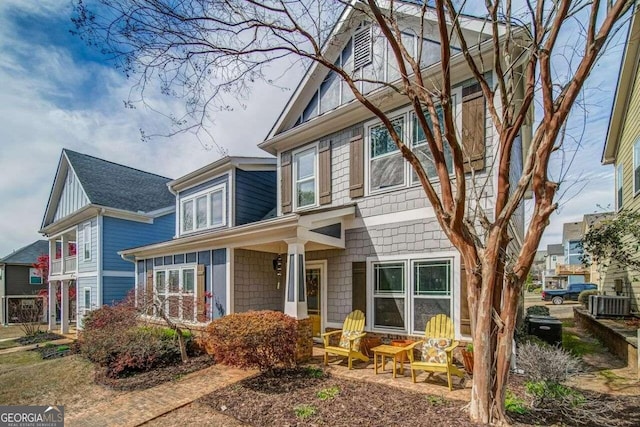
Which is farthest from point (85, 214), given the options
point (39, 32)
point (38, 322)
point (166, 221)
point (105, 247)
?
point (39, 32)

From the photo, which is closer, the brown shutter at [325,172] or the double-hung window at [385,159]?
the double-hung window at [385,159]

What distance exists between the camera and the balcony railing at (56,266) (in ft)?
58.4

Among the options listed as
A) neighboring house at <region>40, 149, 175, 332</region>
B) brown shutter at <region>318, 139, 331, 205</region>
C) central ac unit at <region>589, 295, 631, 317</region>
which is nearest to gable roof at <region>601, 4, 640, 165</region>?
central ac unit at <region>589, 295, 631, 317</region>

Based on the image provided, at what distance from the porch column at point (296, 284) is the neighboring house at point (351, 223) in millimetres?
21

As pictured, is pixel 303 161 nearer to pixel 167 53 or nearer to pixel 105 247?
pixel 167 53

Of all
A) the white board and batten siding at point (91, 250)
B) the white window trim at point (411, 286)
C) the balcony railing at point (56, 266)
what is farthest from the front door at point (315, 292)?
the balcony railing at point (56, 266)

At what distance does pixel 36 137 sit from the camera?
1045 centimetres

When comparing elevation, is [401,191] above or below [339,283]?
above

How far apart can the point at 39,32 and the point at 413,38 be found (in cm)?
745

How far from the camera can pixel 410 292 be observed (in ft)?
23.6

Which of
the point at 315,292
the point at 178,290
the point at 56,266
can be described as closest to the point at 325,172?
the point at 315,292

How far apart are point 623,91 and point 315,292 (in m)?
11.6

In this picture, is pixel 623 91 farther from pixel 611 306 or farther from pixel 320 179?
pixel 320 179

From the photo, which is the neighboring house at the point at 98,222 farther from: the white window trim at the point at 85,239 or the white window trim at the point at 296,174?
the white window trim at the point at 296,174
